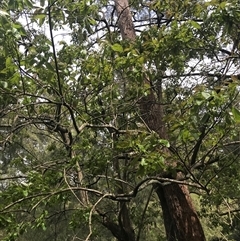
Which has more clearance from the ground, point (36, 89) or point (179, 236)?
point (36, 89)

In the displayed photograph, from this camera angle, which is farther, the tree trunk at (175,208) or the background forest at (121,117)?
the tree trunk at (175,208)

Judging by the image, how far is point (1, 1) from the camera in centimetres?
203

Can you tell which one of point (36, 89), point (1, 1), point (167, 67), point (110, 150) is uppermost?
point (167, 67)

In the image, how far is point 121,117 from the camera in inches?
168

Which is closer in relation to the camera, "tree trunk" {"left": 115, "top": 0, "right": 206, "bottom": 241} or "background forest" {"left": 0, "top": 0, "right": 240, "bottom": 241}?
"background forest" {"left": 0, "top": 0, "right": 240, "bottom": 241}

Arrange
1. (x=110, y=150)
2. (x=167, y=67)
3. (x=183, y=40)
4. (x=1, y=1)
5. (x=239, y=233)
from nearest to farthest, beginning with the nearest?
(x=1, y=1) < (x=110, y=150) < (x=183, y=40) < (x=167, y=67) < (x=239, y=233)

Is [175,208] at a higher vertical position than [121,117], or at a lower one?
lower

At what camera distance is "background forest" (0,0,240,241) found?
225cm

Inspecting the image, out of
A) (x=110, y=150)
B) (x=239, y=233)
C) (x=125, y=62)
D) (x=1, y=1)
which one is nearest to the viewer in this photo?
(x=1, y=1)

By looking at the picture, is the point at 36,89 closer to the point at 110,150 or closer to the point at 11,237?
the point at 110,150

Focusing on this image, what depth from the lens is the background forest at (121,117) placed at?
2250 millimetres

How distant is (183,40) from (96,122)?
142 centimetres

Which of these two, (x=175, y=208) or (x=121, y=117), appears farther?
(x=121, y=117)

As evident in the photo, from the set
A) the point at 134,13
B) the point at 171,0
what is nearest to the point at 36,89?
the point at 171,0
